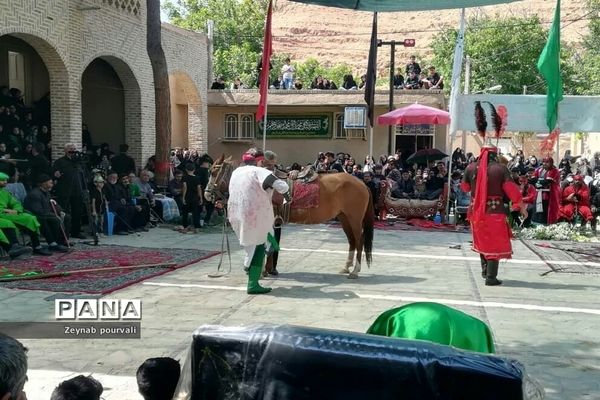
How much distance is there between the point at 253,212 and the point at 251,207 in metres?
0.06

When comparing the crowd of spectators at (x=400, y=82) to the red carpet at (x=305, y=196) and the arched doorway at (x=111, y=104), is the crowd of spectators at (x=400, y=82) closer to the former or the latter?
the arched doorway at (x=111, y=104)

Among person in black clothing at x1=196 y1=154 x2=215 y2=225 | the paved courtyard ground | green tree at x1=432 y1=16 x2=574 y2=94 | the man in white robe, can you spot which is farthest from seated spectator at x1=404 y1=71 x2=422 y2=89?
green tree at x1=432 y1=16 x2=574 y2=94

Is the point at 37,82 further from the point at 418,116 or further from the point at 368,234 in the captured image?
the point at 368,234

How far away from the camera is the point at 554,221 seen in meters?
14.9

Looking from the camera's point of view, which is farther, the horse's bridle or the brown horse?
the brown horse

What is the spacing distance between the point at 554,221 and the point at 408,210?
3257 millimetres

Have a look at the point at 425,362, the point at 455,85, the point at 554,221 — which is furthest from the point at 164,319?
the point at 554,221

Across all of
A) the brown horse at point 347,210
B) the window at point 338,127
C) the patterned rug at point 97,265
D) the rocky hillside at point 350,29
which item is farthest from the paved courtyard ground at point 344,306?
the rocky hillside at point 350,29

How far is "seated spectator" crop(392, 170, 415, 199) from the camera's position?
1592 centimetres

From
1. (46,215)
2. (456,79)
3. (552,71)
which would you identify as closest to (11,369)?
(552,71)

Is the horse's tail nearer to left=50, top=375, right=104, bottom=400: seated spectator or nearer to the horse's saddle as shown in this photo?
the horse's saddle

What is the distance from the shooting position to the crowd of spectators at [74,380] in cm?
188

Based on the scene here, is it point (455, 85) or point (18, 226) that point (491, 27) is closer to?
point (455, 85)

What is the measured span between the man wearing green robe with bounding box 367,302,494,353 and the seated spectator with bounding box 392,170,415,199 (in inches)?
532
